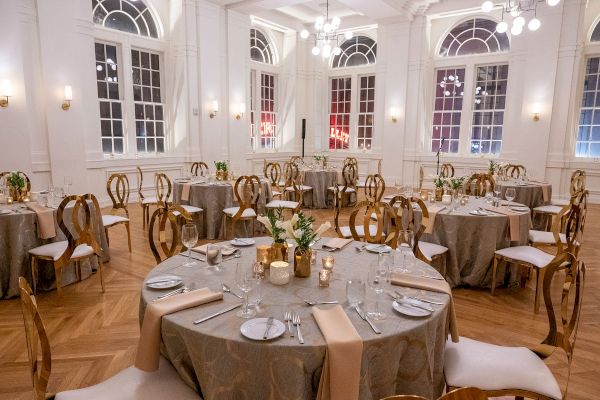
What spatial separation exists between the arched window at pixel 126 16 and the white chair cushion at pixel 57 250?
17.5 ft

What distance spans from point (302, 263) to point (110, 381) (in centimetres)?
96

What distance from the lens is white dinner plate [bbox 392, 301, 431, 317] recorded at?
1.60 meters

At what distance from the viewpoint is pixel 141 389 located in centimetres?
155

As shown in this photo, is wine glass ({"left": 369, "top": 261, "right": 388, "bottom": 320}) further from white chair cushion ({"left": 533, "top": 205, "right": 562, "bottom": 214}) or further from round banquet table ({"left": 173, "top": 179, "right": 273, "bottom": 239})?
white chair cushion ({"left": 533, "top": 205, "right": 562, "bottom": 214})

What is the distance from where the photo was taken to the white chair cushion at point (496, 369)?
165 centimetres

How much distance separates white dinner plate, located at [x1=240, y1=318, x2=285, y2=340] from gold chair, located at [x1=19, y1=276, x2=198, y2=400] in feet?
1.15

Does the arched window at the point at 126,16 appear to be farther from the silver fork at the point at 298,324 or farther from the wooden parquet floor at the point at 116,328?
the silver fork at the point at 298,324

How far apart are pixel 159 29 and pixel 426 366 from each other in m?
8.52

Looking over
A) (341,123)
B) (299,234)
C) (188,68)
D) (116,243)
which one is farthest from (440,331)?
(341,123)

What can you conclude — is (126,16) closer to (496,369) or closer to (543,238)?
(543,238)

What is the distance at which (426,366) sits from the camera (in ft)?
5.23

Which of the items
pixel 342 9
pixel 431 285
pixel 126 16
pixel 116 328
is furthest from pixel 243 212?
pixel 342 9

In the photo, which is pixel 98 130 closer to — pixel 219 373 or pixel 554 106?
pixel 219 373

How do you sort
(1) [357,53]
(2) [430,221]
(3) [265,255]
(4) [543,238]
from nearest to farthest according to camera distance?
(3) [265,255]
(2) [430,221]
(4) [543,238]
(1) [357,53]
